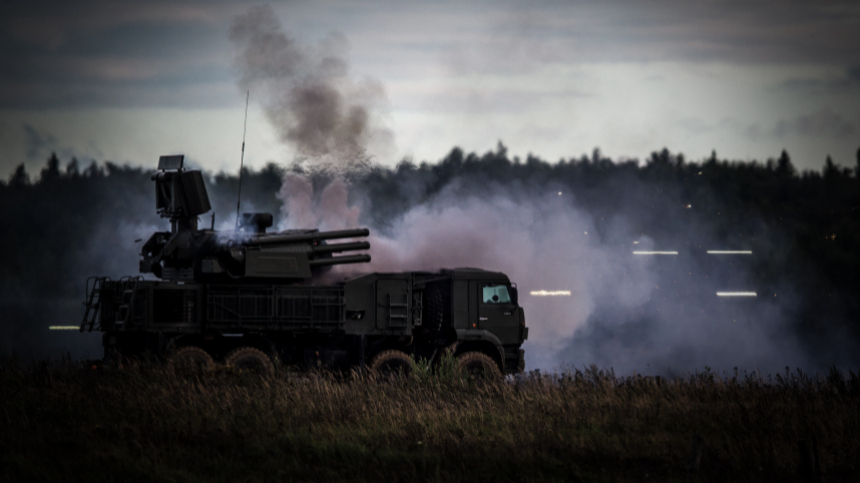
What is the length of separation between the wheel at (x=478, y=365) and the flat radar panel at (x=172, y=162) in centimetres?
972

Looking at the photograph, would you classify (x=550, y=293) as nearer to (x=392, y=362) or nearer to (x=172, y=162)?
(x=392, y=362)

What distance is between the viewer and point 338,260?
86.5 ft

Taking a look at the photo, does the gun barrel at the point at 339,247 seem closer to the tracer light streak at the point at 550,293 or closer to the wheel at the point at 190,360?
the wheel at the point at 190,360

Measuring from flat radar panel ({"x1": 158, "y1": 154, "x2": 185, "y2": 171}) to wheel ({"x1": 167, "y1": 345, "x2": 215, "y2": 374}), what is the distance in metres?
5.54

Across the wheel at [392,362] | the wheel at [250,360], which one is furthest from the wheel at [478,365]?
the wheel at [250,360]

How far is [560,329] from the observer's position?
158 ft

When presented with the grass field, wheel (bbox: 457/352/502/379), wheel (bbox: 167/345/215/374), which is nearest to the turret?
wheel (bbox: 167/345/215/374)

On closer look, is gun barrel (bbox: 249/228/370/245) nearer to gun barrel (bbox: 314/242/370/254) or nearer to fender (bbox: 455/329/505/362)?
gun barrel (bbox: 314/242/370/254)

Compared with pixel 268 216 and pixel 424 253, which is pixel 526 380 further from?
pixel 424 253

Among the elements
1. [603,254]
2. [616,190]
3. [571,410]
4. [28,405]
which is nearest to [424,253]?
[571,410]

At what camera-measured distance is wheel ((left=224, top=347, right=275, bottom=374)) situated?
2394cm

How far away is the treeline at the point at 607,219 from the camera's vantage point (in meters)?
86.9

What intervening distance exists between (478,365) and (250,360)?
20.4 feet

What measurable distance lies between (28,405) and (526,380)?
11.3m
